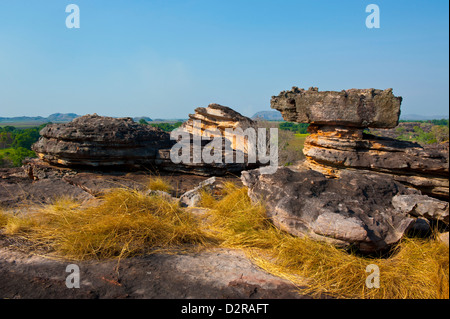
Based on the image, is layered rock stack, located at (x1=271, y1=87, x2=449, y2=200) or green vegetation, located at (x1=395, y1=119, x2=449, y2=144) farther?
green vegetation, located at (x1=395, y1=119, x2=449, y2=144)

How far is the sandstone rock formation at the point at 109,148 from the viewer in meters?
8.99

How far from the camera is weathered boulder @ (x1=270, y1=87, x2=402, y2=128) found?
23.0 ft

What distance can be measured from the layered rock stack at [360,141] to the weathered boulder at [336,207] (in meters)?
2.17

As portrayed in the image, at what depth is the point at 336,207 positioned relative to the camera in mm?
4520

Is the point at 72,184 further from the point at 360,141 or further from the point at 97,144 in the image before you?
the point at 360,141

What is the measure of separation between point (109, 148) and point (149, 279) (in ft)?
20.9

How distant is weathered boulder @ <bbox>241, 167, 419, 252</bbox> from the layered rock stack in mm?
2168

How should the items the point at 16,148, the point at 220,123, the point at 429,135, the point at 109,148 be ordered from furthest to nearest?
the point at 16,148
the point at 429,135
the point at 220,123
the point at 109,148

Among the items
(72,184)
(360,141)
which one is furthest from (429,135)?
(72,184)

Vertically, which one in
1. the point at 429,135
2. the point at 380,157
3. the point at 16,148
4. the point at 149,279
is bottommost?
the point at 149,279

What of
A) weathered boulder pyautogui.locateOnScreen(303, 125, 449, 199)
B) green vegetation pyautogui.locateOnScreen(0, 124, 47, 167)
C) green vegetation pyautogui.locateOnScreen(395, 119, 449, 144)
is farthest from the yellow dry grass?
green vegetation pyautogui.locateOnScreen(0, 124, 47, 167)

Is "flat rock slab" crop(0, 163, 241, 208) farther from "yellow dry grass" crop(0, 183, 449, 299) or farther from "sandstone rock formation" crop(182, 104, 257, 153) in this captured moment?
"sandstone rock formation" crop(182, 104, 257, 153)
